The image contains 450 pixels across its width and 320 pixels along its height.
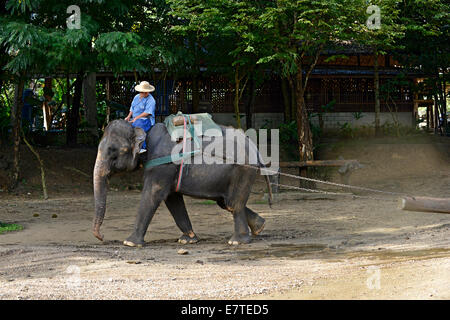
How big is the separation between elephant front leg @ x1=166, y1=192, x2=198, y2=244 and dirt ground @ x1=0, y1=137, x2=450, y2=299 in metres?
0.25

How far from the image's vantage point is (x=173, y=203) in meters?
11.2

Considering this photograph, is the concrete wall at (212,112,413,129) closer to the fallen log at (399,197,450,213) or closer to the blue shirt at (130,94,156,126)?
the blue shirt at (130,94,156,126)

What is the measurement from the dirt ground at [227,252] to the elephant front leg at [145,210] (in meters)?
0.24

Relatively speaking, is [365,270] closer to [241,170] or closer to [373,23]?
[241,170]

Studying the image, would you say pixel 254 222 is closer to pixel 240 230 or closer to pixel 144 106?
pixel 240 230

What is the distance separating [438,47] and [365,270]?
59.1 feet

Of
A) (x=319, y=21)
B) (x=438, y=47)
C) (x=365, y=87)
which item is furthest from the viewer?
(x=365, y=87)

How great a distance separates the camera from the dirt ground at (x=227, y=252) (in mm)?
7000

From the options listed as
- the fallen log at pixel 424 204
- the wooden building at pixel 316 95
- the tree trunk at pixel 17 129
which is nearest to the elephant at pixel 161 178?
the fallen log at pixel 424 204

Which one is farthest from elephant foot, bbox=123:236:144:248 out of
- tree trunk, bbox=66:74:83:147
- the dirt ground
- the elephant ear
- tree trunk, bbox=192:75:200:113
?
tree trunk, bbox=192:75:200:113

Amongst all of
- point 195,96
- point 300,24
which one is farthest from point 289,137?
point 300,24

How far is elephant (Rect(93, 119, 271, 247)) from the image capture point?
33.7ft

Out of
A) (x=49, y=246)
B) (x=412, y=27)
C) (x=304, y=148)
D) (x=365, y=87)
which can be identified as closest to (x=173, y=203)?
(x=49, y=246)

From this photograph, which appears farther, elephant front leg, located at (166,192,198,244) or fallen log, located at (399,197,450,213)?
elephant front leg, located at (166,192,198,244)
